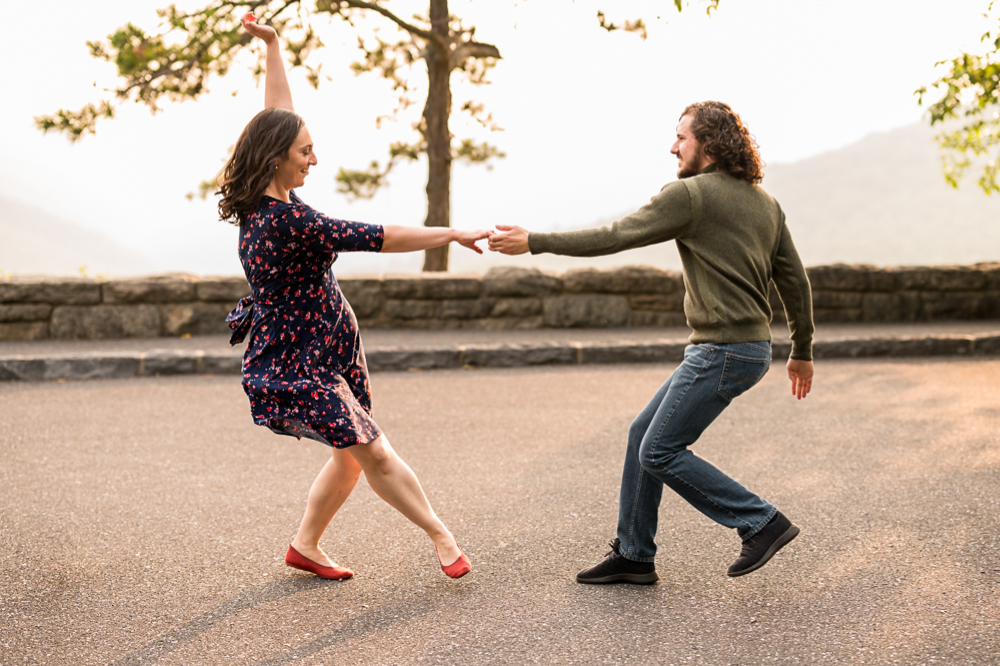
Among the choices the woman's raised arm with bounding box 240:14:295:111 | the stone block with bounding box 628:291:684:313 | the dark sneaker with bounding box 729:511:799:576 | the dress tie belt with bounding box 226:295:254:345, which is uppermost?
the woman's raised arm with bounding box 240:14:295:111

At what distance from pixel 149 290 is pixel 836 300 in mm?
8332

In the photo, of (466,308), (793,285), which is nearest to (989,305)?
(466,308)

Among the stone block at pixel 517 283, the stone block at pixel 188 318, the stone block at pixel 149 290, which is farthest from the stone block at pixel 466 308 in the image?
the stone block at pixel 149 290

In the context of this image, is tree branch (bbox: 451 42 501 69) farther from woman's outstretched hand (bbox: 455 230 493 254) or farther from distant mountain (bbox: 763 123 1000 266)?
distant mountain (bbox: 763 123 1000 266)

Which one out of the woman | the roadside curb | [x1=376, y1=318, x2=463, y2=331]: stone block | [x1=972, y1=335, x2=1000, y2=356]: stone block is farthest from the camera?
[x1=376, y1=318, x2=463, y2=331]: stone block

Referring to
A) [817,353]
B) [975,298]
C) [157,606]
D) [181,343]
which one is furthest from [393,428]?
[975,298]

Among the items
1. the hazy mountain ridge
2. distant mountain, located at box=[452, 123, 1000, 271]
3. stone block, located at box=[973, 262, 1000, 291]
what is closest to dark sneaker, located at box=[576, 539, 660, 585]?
stone block, located at box=[973, 262, 1000, 291]

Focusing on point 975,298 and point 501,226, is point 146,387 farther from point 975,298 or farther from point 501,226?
point 975,298

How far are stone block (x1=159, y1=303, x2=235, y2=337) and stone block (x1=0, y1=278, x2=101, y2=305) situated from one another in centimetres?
77

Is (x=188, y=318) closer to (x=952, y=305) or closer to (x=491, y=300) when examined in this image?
(x=491, y=300)

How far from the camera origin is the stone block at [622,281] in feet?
33.3

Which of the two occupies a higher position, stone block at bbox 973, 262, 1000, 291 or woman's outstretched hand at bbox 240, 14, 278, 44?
woman's outstretched hand at bbox 240, 14, 278, 44

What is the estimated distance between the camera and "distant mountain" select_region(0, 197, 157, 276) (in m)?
89.8

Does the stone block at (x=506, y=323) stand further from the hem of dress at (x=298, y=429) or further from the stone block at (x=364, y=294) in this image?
the hem of dress at (x=298, y=429)
